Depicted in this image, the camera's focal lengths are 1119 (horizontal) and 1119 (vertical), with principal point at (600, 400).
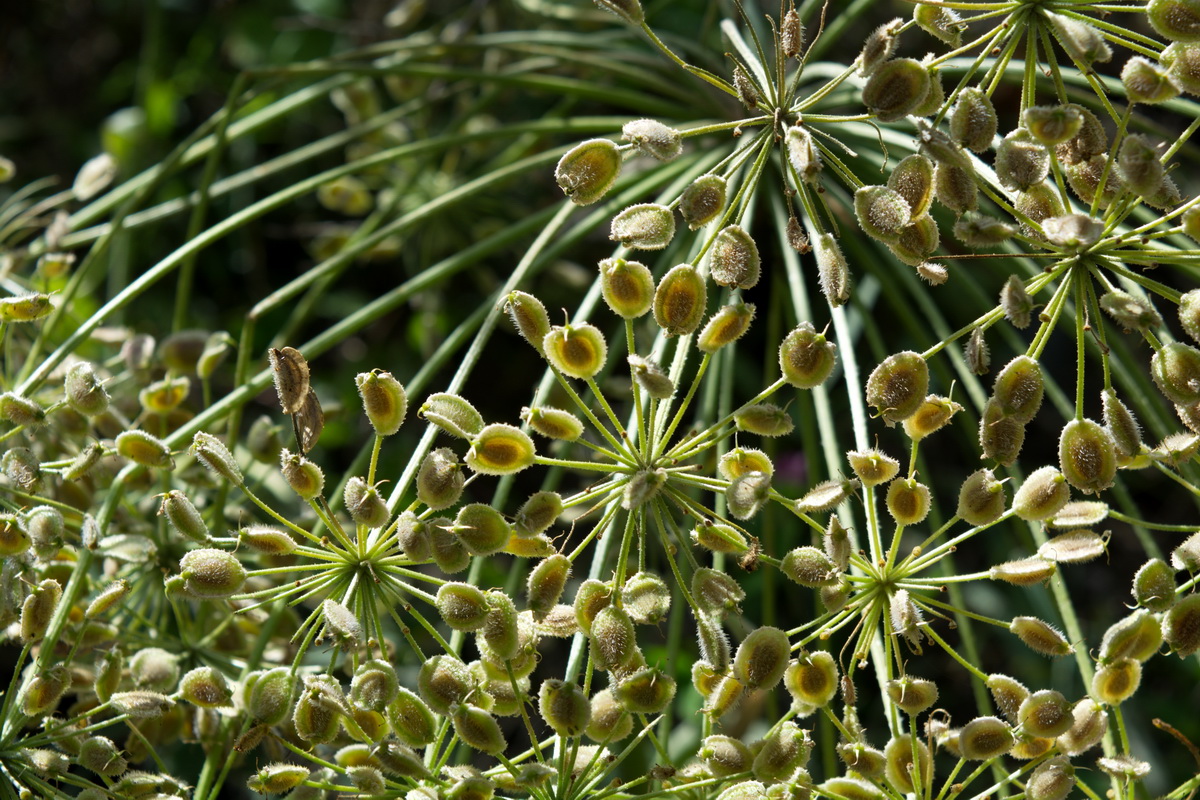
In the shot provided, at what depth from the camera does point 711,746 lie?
1125 millimetres

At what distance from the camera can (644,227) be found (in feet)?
3.70

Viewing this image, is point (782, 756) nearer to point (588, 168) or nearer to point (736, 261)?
point (736, 261)

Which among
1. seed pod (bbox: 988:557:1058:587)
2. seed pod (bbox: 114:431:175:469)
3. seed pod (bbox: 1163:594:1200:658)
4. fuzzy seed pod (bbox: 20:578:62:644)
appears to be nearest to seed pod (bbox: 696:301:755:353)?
seed pod (bbox: 988:557:1058:587)

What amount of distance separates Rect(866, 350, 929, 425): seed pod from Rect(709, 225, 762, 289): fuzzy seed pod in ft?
0.51

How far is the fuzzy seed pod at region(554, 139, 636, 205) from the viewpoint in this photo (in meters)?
1.16

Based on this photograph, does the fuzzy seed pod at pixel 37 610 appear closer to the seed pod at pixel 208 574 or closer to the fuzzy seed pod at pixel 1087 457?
the seed pod at pixel 208 574

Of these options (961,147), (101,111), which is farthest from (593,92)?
(101,111)

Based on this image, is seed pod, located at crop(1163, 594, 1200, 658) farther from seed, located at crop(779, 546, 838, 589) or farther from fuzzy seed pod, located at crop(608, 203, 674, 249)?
fuzzy seed pod, located at crop(608, 203, 674, 249)

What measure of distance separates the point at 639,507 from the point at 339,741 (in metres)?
0.43

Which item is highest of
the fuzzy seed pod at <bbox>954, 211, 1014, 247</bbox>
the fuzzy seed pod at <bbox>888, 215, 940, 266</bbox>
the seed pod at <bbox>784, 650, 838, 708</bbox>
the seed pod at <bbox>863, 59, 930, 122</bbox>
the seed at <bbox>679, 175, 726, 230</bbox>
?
the seed pod at <bbox>863, 59, 930, 122</bbox>

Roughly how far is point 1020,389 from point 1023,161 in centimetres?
21

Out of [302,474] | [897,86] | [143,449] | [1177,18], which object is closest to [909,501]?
[897,86]

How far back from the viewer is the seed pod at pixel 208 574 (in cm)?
114

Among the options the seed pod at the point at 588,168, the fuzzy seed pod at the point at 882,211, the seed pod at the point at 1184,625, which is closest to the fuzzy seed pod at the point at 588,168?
the seed pod at the point at 588,168
